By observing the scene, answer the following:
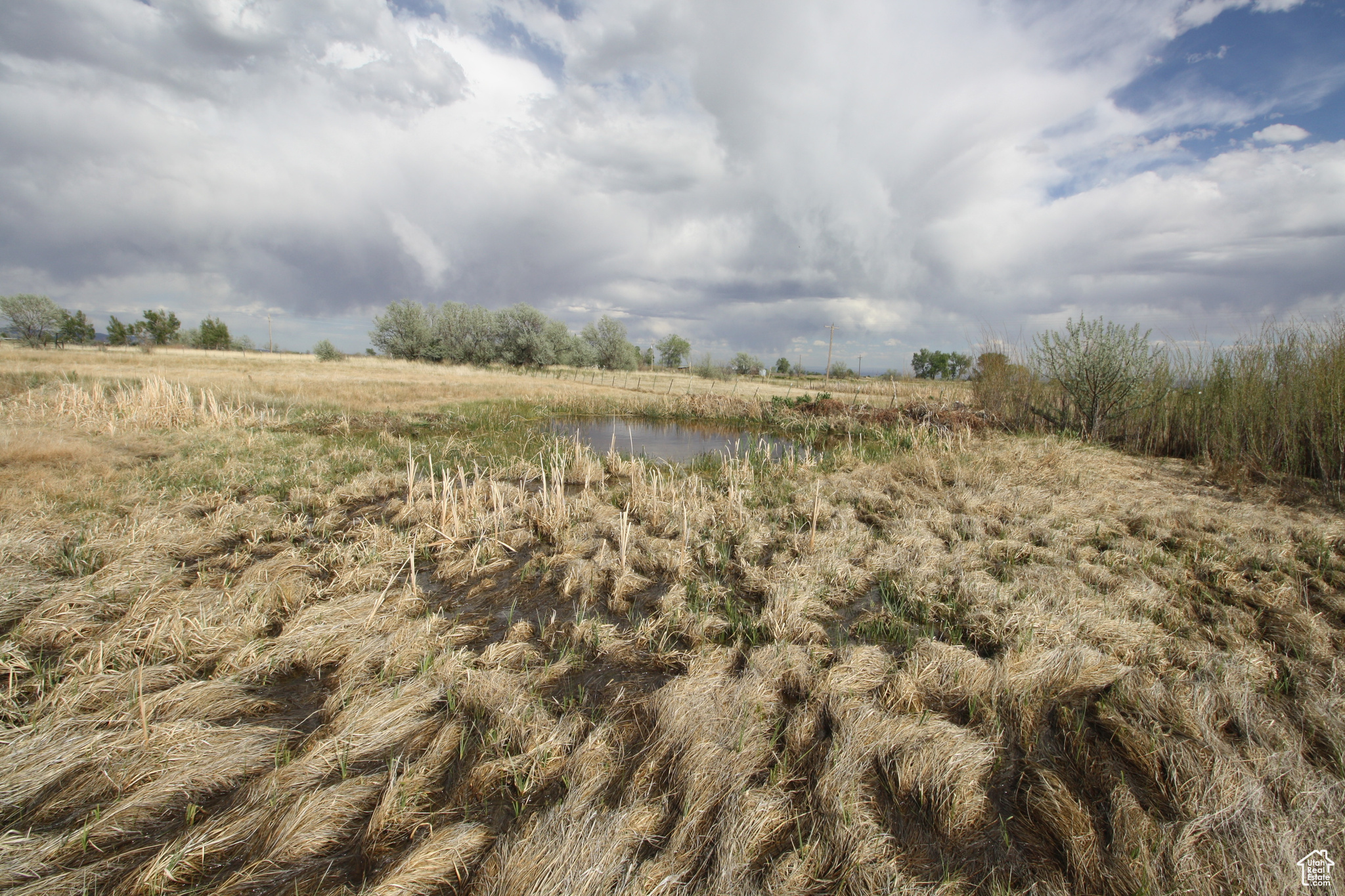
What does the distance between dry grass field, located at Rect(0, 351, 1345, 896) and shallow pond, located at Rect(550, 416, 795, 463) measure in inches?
293

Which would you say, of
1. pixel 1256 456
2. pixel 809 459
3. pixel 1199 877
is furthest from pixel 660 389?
pixel 1199 877

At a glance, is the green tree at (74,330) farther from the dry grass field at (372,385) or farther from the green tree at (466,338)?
the green tree at (466,338)

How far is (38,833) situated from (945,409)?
21.1 metres

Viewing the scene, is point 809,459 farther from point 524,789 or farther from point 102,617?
point 102,617

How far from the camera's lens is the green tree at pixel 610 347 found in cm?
7519

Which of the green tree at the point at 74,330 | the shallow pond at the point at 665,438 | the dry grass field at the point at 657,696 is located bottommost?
the dry grass field at the point at 657,696

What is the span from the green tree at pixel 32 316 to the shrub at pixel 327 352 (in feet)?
99.4

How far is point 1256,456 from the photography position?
10547 mm

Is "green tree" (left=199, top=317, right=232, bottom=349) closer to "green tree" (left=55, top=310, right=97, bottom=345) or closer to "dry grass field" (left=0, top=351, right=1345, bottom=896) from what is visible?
"green tree" (left=55, top=310, right=97, bottom=345)

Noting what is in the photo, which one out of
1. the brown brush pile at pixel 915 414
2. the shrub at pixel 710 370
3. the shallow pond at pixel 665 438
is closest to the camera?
the shallow pond at pixel 665 438

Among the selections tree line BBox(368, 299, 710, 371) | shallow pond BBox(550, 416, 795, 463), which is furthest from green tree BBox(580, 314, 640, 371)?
shallow pond BBox(550, 416, 795, 463)

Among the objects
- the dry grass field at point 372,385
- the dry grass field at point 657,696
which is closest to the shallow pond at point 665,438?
the dry grass field at point 372,385

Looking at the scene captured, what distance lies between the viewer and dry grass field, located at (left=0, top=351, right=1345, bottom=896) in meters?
2.53

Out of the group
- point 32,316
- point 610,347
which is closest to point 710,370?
point 610,347
